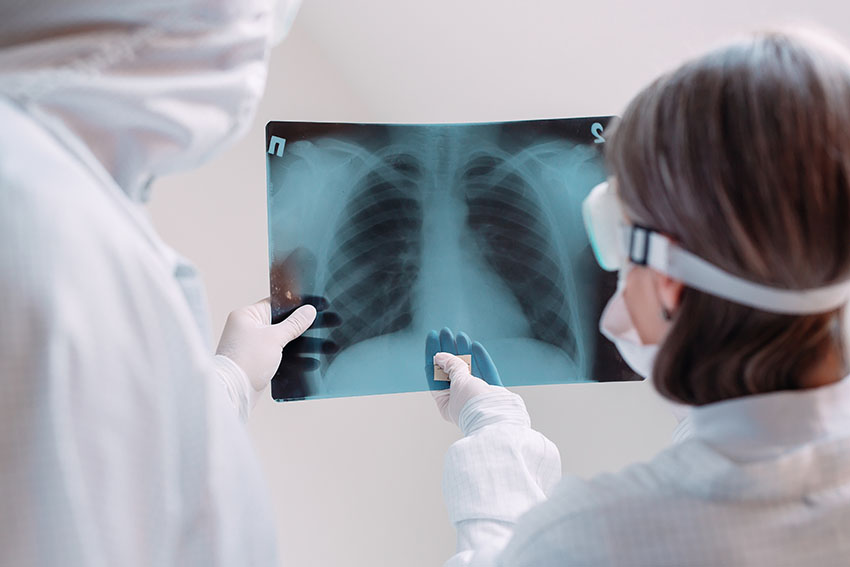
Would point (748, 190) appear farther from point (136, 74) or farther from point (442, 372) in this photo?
point (442, 372)

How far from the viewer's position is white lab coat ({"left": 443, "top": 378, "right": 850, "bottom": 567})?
2.43ft

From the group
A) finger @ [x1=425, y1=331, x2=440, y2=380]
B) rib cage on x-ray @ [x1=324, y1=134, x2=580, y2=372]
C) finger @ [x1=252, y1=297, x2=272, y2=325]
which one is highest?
rib cage on x-ray @ [x1=324, y1=134, x2=580, y2=372]

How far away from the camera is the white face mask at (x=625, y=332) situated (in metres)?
0.93

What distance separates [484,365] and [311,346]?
346 mm

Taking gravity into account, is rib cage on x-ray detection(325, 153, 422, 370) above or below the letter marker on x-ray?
above

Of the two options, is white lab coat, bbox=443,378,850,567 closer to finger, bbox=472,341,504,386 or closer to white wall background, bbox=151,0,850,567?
finger, bbox=472,341,504,386

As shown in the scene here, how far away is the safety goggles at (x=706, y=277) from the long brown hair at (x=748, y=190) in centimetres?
1

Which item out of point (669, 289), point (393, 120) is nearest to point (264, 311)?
point (393, 120)

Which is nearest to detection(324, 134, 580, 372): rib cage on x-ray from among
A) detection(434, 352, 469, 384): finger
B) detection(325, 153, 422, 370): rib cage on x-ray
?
detection(325, 153, 422, 370): rib cage on x-ray

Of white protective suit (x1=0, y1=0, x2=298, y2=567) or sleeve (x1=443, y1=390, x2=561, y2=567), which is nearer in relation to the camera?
white protective suit (x1=0, y1=0, x2=298, y2=567)

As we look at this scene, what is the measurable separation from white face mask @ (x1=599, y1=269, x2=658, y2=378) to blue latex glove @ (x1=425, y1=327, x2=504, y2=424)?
0.47 metres

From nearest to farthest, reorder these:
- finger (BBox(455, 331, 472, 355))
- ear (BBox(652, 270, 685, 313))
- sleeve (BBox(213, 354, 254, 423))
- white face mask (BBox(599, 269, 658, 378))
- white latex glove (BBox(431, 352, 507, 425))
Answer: ear (BBox(652, 270, 685, 313)), white face mask (BBox(599, 269, 658, 378)), sleeve (BBox(213, 354, 254, 423)), white latex glove (BBox(431, 352, 507, 425)), finger (BBox(455, 331, 472, 355))

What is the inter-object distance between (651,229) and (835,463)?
0.30 meters

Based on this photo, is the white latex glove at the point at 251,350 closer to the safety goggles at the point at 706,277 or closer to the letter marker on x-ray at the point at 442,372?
the letter marker on x-ray at the point at 442,372
